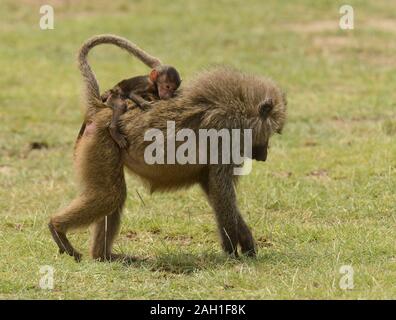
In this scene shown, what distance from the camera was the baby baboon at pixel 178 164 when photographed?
613cm

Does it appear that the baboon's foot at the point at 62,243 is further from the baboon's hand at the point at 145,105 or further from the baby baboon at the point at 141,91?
the baboon's hand at the point at 145,105

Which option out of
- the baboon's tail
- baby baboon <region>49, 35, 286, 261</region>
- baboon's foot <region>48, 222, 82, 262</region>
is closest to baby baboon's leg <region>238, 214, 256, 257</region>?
baby baboon <region>49, 35, 286, 261</region>

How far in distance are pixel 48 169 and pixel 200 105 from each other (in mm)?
3119

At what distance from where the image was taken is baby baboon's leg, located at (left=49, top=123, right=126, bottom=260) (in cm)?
613

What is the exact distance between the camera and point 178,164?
20.1 feet

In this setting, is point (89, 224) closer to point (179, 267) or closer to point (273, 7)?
point (179, 267)

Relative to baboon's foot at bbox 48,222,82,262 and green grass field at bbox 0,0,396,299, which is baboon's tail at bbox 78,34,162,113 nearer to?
baboon's foot at bbox 48,222,82,262

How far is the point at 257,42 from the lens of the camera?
46.3ft

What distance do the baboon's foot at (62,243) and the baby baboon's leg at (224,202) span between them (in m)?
0.95

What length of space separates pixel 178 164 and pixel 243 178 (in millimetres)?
2047

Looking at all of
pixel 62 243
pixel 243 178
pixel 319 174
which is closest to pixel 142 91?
pixel 62 243

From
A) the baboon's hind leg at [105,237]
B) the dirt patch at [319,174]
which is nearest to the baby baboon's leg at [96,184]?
the baboon's hind leg at [105,237]
